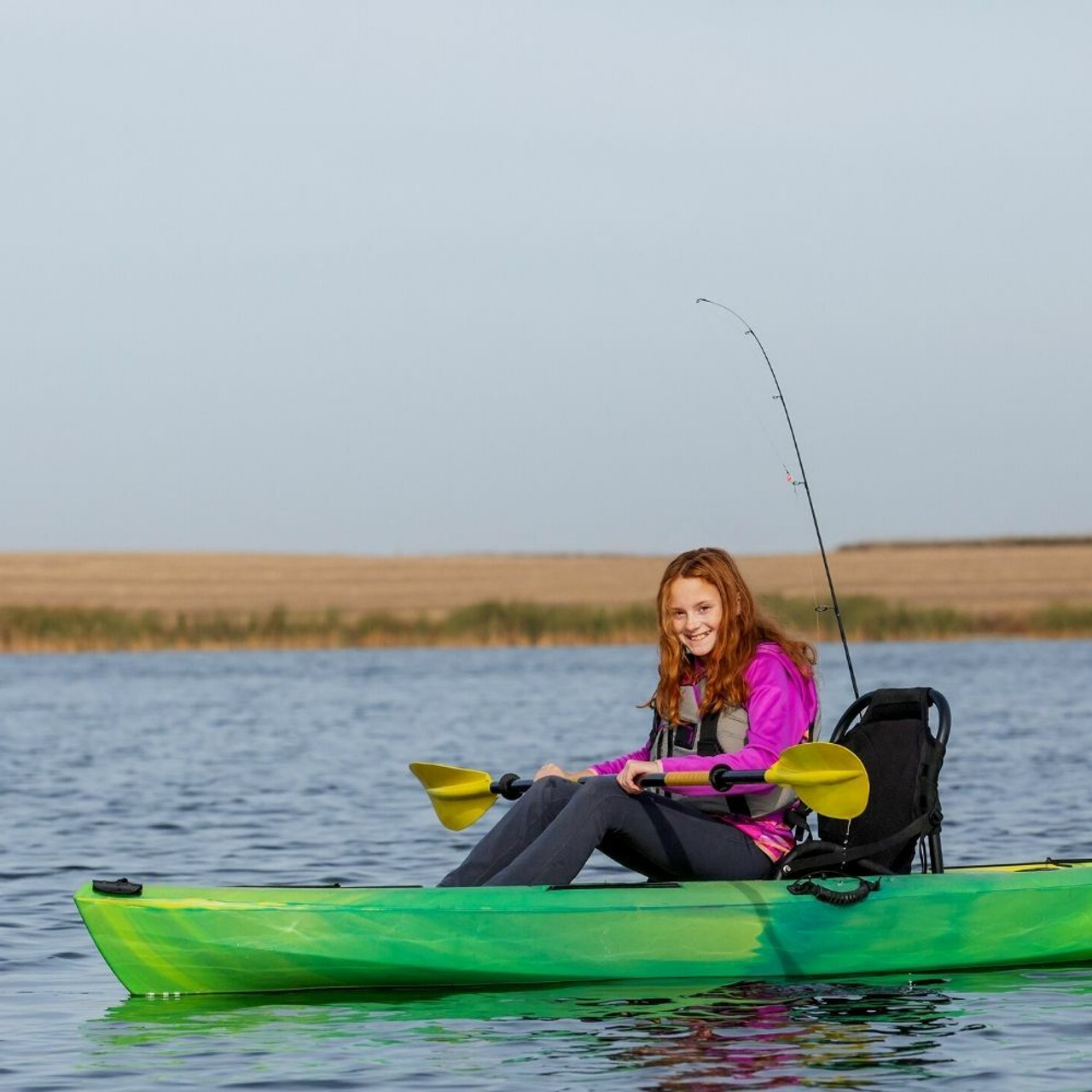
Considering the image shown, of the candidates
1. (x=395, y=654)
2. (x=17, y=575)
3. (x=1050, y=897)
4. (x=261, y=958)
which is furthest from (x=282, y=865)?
(x=17, y=575)

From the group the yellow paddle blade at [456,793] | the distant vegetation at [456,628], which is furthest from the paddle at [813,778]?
the distant vegetation at [456,628]

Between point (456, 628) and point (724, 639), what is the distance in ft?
97.7

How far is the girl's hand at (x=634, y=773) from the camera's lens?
691cm

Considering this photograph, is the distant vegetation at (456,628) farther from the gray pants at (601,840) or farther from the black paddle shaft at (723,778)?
the black paddle shaft at (723,778)

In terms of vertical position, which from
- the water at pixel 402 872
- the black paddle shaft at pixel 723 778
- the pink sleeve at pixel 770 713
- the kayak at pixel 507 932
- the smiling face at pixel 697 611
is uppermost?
the smiling face at pixel 697 611

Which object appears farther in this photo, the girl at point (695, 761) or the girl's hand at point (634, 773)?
the girl at point (695, 761)

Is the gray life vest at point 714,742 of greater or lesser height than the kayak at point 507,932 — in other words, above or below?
above

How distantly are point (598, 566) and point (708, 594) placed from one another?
174 ft

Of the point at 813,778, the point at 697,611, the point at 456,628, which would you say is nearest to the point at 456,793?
the point at 697,611

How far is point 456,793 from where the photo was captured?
26.5 ft

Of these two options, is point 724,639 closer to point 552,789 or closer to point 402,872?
point 552,789

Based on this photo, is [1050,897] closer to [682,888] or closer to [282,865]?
[682,888]

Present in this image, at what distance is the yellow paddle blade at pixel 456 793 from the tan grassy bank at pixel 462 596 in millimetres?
20980

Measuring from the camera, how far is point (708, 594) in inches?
277
